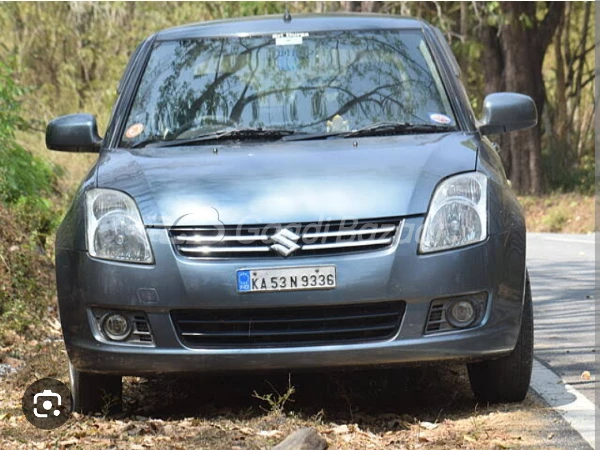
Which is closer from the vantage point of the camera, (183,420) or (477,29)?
(183,420)

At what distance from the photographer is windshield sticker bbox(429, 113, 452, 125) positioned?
6316mm

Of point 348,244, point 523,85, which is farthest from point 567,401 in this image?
point 523,85

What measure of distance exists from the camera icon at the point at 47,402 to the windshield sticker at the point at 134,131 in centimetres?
127

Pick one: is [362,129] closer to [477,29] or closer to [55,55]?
[477,29]

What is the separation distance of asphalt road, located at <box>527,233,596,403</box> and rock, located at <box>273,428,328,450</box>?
5.28 ft

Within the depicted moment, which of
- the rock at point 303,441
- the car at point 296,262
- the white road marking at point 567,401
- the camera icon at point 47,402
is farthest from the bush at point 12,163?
the rock at point 303,441

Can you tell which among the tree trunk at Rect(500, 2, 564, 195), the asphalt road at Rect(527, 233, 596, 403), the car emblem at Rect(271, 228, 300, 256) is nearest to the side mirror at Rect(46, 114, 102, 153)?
the car emblem at Rect(271, 228, 300, 256)

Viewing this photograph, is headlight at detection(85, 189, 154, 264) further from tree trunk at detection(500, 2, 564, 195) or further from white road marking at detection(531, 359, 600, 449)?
tree trunk at detection(500, 2, 564, 195)

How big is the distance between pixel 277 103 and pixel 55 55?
23.3 meters

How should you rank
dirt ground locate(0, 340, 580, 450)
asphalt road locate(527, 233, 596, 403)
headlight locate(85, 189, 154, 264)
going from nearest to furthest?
dirt ground locate(0, 340, 580, 450)
headlight locate(85, 189, 154, 264)
asphalt road locate(527, 233, 596, 403)

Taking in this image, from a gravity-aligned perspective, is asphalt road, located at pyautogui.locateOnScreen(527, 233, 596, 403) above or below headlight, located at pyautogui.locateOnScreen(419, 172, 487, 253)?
below

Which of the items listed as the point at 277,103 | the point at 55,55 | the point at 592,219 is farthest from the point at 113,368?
the point at 55,55

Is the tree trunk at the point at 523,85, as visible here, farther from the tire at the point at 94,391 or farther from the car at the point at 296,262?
the tire at the point at 94,391

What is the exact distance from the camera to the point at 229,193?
5484mm
